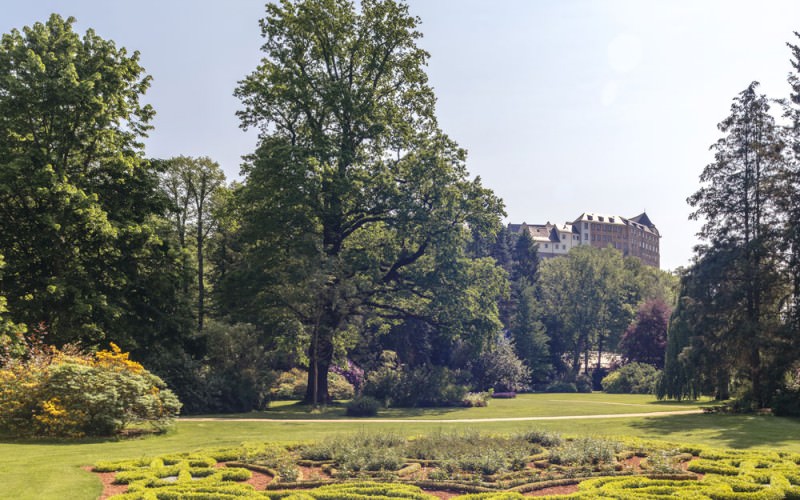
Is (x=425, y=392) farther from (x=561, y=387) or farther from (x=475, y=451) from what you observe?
(x=561, y=387)

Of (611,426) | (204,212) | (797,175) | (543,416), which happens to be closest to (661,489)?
(611,426)

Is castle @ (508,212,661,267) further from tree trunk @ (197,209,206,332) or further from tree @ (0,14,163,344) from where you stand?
tree @ (0,14,163,344)

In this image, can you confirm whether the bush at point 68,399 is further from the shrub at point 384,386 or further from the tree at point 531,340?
the tree at point 531,340

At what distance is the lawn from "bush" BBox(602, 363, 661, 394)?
68.3 feet

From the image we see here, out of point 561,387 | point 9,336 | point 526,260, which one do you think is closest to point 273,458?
point 9,336

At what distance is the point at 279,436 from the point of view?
15297mm

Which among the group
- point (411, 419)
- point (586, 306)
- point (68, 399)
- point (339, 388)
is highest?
point (586, 306)

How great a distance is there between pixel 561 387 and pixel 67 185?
135 ft

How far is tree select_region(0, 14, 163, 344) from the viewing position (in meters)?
20.7

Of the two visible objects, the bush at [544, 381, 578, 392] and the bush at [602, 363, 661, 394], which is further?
the bush at [544, 381, 578, 392]

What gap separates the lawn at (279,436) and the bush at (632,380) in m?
20.8

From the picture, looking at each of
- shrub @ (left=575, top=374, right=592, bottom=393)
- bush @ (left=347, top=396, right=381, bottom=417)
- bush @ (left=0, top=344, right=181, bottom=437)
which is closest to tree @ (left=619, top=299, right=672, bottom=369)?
shrub @ (left=575, top=374, right=592, bottom=393)

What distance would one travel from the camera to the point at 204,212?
4078cm

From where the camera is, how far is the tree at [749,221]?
23578 mm
